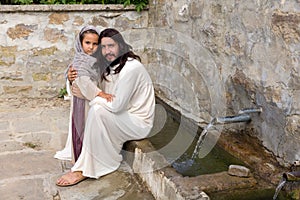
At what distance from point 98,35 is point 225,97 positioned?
47.3 inches

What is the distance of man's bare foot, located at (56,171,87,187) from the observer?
8.91 ft

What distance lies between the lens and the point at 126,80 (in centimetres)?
285

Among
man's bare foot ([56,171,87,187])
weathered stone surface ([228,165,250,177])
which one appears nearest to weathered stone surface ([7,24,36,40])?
man's bare foot ([56,171,87,187])

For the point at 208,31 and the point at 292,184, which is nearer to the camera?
the point at 292,184

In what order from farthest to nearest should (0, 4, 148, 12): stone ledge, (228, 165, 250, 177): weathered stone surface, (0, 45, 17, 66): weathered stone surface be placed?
(0, 45, 17, 66): weathered stone surface → (0, 4, 148, 12): stone ledge → (228, 165, 250, 177): weathered stone surface

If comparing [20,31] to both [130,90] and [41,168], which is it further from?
[130,90]

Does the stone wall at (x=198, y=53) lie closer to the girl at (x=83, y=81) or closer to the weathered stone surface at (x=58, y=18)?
the weathered stone surface at (x=58, y=18)

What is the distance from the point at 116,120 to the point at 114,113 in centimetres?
5

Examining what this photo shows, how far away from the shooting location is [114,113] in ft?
9.28

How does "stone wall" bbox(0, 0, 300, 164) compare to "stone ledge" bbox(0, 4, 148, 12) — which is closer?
"stone wall" bbox(0, 0, 300, 164)

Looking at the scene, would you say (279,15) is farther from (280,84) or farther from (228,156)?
(228,156)

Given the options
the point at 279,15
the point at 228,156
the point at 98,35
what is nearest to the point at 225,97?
the point at 228,156

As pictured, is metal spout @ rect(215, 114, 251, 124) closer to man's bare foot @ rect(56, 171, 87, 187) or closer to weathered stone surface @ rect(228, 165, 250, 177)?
weathered stone surface @ rect(228, 165, 250, 177)

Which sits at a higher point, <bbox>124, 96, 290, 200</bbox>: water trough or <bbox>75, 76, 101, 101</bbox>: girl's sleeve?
<bbox>75, 76, 101, 101</bbox>: girl's sleeve
